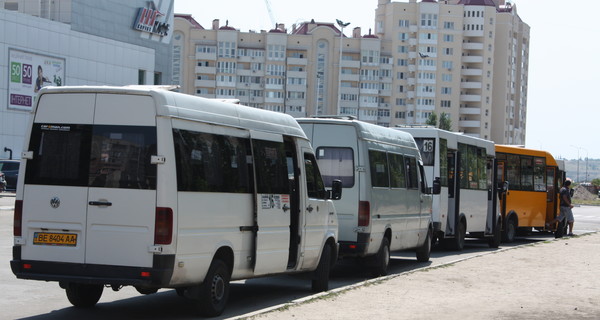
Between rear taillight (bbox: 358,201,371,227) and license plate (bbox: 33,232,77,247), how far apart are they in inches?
273

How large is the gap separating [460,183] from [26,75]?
57135 mm

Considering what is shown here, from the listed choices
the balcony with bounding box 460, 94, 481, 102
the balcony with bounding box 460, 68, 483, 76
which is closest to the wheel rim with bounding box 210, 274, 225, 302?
the balcony with bounding box 460, 68, 483, 76

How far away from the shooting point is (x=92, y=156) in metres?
10.8

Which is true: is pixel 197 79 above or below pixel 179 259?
above

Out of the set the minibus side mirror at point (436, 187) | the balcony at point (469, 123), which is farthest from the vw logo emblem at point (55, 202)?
the balcony at point (469, 123)

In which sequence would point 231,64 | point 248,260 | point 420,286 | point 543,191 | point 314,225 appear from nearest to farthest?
point 248,260
point 314,225
point 420,286
point 543,191
point 231,64

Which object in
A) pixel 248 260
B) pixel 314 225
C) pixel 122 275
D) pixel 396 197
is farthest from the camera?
pixel 396 197

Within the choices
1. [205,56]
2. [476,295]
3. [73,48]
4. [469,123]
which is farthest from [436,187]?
[469,123]

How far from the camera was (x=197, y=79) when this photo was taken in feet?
551

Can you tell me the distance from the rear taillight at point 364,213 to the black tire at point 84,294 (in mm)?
5559

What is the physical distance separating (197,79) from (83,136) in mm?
158204

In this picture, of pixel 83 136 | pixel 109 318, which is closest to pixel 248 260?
pixel 109 318

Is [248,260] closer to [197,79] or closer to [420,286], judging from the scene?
[420,286]

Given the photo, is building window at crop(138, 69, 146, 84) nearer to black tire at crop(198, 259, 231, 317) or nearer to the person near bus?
the person near bus
